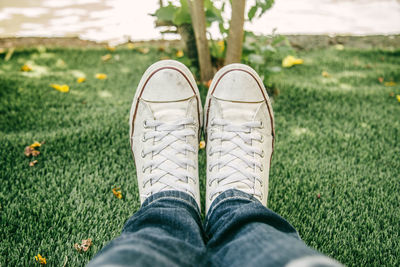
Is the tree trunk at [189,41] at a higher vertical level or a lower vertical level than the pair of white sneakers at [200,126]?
higher

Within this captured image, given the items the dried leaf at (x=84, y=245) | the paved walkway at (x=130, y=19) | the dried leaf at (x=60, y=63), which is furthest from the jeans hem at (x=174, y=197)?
the paved walkway at (x=130, y=19)

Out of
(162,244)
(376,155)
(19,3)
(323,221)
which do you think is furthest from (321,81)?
(19,3)

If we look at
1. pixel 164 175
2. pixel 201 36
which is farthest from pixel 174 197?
pixel 201 36

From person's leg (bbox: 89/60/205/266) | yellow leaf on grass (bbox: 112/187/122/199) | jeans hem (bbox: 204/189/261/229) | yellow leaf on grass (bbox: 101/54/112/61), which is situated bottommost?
yellow leaf on grass (bbox: 112/187/122/199)

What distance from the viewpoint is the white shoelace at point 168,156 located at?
1010 millimetres

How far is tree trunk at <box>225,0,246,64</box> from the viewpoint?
4.25 ft

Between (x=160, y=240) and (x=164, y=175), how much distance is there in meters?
0.37

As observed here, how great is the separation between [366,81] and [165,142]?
145 centimetres

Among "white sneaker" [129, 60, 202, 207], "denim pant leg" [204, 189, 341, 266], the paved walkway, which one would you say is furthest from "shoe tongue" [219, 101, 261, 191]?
the paved walkway

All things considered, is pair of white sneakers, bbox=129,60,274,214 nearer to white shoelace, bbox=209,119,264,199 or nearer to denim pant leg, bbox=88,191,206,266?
white shoelace, bbox=209,119,264,199

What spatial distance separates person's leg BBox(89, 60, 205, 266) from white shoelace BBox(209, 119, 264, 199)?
0.27 feet

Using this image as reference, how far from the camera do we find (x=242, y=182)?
1030mm

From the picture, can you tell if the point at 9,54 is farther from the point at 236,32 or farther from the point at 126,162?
the point at 236,32

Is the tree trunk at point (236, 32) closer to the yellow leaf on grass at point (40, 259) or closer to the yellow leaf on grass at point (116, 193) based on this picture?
the yellow leaf on grass at point (116, 193)
